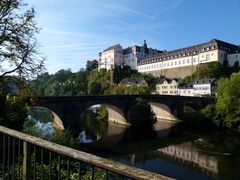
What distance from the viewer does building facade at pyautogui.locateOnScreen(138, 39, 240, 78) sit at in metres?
86.5

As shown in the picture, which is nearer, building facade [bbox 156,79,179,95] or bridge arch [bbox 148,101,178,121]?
bridge arch [bbox 148,101,178,121]

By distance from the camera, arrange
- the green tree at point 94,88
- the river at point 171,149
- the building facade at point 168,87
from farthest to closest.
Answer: the green tree at point 94,88 < the building facade at point 168,87 < the river at point 171,149

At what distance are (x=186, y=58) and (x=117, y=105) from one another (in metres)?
48.8

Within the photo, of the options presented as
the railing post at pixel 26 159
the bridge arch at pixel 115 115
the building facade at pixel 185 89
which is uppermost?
the building facade at pixel 185 89

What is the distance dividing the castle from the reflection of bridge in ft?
87.9

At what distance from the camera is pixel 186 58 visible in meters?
95.4

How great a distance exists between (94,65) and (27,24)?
390ft

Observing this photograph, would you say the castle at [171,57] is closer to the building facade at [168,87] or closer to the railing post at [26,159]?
the building facade at [168,87]

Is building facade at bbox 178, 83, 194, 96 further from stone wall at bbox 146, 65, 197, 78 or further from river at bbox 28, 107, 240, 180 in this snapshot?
river at bbox 28, 107, 240, 180

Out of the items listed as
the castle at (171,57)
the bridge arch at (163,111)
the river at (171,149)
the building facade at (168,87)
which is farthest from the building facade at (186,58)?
the river at (171,149)

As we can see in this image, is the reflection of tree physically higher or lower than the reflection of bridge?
lower

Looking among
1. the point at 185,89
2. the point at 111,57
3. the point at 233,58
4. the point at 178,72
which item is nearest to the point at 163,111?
the point at 185,89

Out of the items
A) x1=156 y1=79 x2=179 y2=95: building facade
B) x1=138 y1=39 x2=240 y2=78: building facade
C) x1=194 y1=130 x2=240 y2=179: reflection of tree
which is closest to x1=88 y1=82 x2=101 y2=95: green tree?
x1=138 y1=39 x2=240 y2=78: building facade

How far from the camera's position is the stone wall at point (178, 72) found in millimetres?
93606
